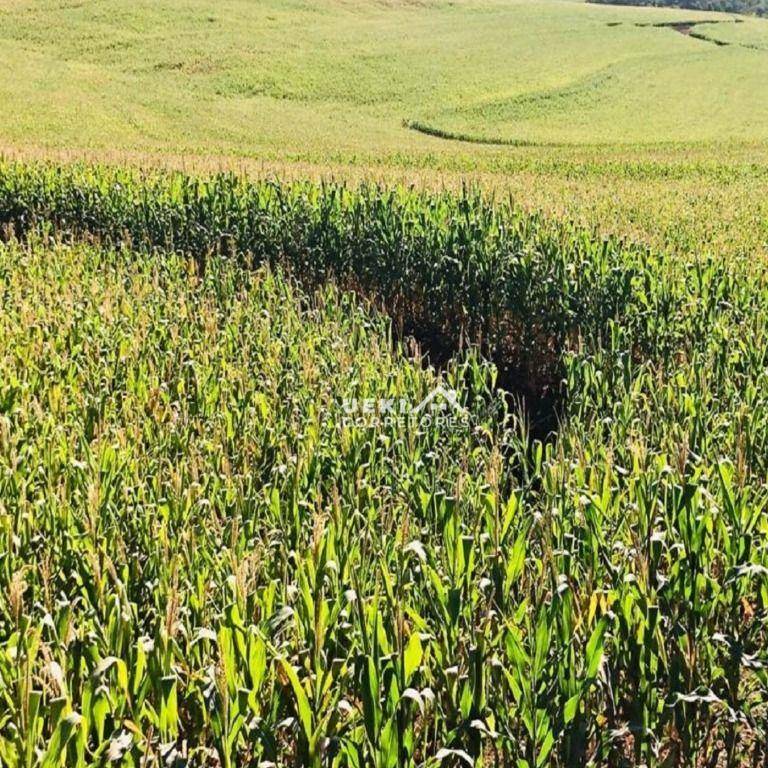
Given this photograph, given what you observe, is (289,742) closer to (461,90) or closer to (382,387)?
(382,387)

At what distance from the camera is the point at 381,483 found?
190 inches

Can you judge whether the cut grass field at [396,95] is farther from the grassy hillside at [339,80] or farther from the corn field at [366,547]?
the corn field at [366,547]

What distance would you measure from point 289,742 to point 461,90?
48461 millimetres

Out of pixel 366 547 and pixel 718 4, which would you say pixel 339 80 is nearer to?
pixel 366 547

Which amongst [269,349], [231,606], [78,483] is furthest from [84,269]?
[231,606]

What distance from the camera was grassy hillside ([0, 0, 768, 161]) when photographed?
1499 inches

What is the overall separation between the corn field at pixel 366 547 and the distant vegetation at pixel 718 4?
435ft

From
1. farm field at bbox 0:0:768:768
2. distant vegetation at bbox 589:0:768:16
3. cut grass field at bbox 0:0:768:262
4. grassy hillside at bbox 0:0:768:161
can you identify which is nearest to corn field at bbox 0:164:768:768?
→ farm field at bbox 0:0:768:768

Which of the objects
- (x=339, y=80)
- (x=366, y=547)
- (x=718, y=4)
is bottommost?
(x=366, y=547)

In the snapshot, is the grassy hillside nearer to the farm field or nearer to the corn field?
the farm field

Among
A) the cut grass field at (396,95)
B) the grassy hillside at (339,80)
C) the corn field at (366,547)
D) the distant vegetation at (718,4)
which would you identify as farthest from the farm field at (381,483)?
the distant vegetation at (718,4)

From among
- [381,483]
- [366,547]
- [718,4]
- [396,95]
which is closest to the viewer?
[366,547]

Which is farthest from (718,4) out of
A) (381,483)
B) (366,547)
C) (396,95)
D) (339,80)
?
(366,547)

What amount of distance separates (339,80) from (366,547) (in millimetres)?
48304
